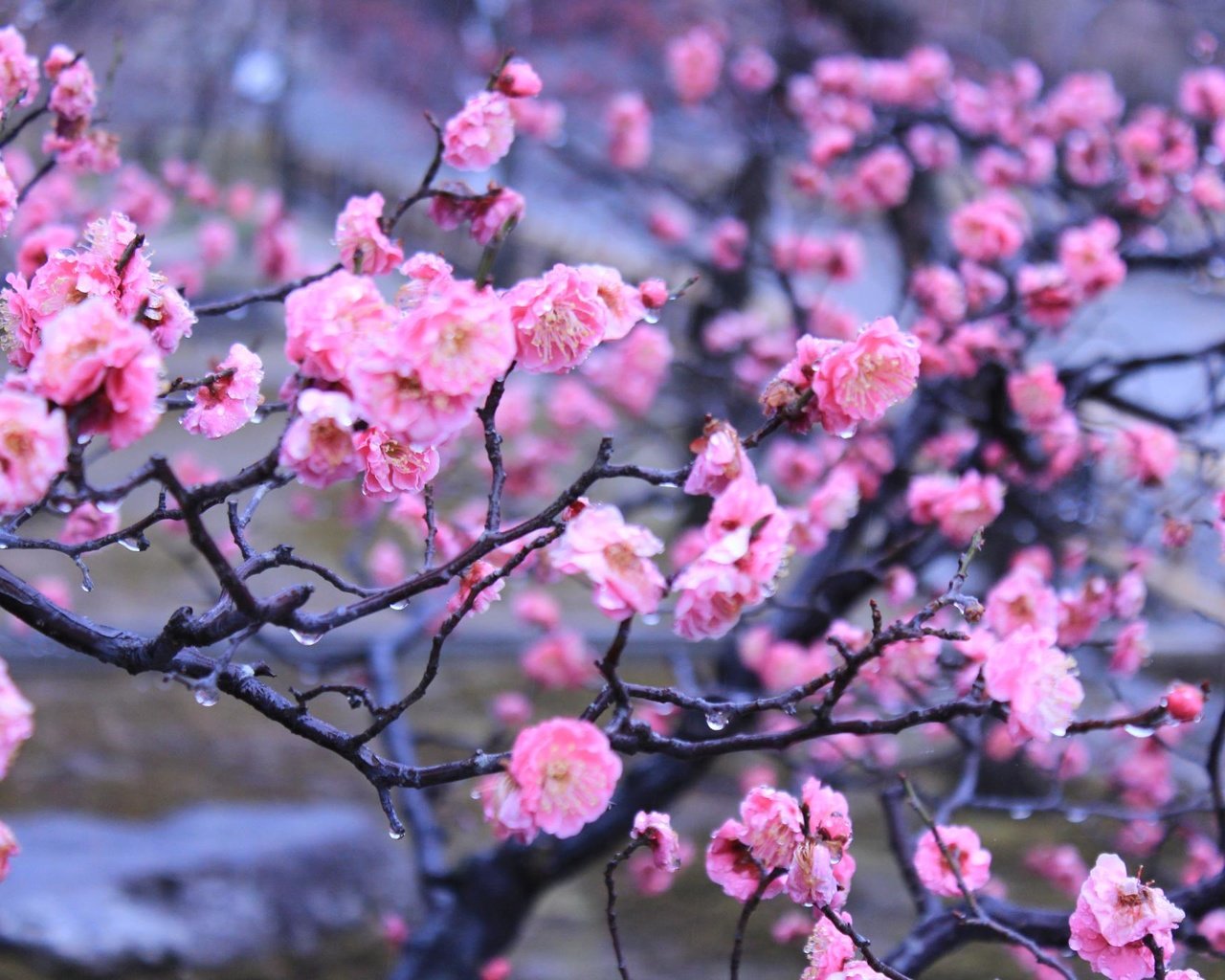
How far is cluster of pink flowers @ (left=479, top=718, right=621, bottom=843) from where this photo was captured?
2.82 feet

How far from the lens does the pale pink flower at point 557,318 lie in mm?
976

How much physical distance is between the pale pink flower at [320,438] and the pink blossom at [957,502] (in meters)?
1.31

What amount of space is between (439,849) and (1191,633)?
3.68m

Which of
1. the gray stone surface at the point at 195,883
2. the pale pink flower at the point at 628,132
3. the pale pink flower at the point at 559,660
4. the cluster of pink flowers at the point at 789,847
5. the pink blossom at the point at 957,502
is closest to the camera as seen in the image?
the cluster of pink flowers at the point at 789,847

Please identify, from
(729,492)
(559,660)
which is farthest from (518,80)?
(559,660)

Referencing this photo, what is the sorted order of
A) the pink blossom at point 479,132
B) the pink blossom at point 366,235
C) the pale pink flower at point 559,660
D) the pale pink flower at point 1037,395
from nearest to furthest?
the pink blossom at point 366,235 → the pink blossom at point 479,132 → the pale pink flower at point 1037,395 → the pale pink flower at point 559,660

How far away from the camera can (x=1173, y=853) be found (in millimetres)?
3566

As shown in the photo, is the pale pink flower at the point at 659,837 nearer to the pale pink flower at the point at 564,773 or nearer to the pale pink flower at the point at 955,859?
the pale pink flower at the point at 564,773

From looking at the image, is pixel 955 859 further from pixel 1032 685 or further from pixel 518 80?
pixel 518 80

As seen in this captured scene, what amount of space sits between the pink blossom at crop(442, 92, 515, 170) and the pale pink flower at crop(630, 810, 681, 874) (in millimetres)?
783

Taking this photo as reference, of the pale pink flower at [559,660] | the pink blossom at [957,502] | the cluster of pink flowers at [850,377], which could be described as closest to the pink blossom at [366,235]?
the cluster of pink flowers at [850,377]

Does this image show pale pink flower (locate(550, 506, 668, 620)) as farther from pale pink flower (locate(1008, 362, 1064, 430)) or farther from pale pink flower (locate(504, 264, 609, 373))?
pale pink flower (locate(1008, 362, 1064, 430))

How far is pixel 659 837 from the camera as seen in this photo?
1052 mm

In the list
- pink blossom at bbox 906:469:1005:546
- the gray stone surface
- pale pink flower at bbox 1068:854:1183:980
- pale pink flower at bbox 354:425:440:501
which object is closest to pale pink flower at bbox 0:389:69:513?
→ pale pink flower at bbox 354:425:440:501
